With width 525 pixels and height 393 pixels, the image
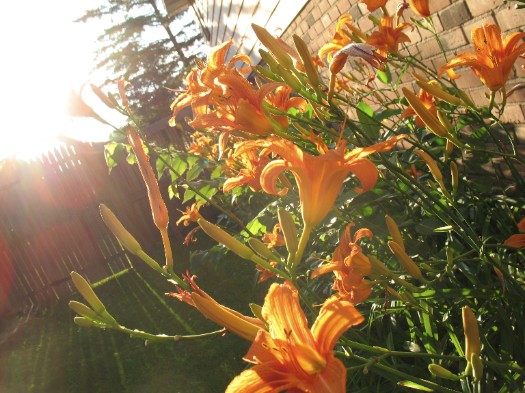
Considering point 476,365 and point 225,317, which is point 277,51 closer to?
point 225,317

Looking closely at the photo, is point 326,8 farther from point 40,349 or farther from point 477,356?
point 40,349

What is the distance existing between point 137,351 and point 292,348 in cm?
388

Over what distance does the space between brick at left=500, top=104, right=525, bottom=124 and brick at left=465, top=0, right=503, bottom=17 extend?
0.45 metres

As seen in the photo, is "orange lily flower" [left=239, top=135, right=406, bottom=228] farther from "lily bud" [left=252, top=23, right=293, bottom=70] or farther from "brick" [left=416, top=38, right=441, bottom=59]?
"brick" [left=416, top=38, right=441, bottom=59]

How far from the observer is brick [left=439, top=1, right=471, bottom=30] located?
2199 mm

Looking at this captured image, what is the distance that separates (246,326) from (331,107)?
23.7 inches

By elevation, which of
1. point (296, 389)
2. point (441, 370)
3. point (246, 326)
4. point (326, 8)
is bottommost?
point (441, 370)

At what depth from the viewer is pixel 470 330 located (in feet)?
3.30

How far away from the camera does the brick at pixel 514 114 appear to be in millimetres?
2244

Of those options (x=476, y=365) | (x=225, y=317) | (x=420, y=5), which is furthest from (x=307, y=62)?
(x=420, y=5)

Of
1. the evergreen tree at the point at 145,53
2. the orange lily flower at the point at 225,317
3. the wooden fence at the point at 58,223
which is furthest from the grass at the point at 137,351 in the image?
the evergreen tree at the point at 145,53

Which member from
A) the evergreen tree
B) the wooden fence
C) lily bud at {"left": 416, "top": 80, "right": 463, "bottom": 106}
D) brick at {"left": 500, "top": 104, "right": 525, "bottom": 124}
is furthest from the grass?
the evergreen tree

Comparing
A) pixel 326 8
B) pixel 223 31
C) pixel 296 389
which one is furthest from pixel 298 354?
pixel 223 31

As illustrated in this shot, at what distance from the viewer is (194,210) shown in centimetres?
298
